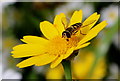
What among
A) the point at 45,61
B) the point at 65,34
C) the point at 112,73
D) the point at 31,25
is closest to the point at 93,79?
the point at 112,73

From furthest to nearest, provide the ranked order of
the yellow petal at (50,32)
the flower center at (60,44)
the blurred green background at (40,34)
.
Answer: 1. the blurred green background at (40,34)
2. the yellow petal at (50,32)
3. the flower center at (60,44)

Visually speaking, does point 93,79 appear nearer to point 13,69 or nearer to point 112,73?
point 112,73

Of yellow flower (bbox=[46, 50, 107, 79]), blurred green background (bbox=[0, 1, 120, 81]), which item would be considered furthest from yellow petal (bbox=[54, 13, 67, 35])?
yellow flower (bbox=[46, 50, 107, 79])

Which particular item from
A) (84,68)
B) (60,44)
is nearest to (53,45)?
(60,44)

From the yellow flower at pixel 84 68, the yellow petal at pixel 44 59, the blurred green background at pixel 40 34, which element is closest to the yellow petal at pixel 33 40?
the yellow petal at pixel 44 59

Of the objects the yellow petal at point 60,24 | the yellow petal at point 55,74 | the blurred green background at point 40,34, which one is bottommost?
the yellow petal at point 55,74

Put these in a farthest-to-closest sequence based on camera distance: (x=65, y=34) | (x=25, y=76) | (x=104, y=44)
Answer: (x=25, y=76) < (x=104, y=44) < (x=65, y=34)

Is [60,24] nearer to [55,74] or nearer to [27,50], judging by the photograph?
[27,50]

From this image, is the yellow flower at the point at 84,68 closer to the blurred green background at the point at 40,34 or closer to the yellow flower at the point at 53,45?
the blurred green background at the point at 40,34

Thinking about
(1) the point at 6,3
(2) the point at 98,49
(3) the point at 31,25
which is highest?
(1) the point at 6,3
